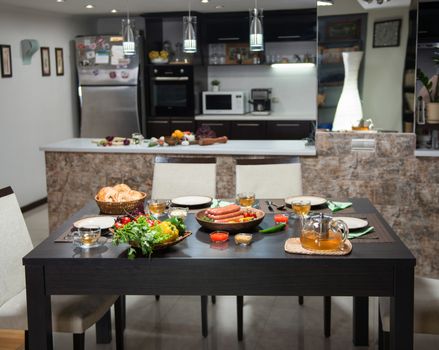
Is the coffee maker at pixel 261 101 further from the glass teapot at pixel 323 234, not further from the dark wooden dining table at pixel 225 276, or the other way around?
the dark wooden dining table at pixel 225 276

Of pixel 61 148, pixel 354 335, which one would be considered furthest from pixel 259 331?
pixel 61 148

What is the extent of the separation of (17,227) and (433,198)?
9.45 feet

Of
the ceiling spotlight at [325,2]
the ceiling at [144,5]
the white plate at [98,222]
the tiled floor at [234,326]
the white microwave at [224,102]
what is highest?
the ceiling at [144,5]

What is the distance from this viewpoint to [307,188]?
475 centimetres

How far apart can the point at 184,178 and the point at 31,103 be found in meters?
3.65

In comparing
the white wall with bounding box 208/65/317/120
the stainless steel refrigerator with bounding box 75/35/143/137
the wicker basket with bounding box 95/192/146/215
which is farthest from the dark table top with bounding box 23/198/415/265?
the white wall with bounding box 208/65/317/120

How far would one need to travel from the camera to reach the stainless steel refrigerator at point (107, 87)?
25.0 feet

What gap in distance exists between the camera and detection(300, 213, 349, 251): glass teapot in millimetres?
2469

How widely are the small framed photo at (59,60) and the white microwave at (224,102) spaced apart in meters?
1.78

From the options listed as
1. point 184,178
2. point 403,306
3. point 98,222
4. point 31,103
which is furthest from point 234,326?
point 31,103

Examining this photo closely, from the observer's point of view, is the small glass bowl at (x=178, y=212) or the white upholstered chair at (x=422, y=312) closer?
the white upholstered chair at (x=422, y=312)

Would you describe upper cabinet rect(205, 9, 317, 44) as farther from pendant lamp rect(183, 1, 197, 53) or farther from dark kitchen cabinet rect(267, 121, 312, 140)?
pendant lamp rect(183, 1, 197, 53)

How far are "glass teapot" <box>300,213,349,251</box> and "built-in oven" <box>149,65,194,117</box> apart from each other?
5495 millimetres

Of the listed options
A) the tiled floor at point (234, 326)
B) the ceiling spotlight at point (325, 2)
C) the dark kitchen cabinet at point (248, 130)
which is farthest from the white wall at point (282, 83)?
the tiled floor at point (234, 326)
